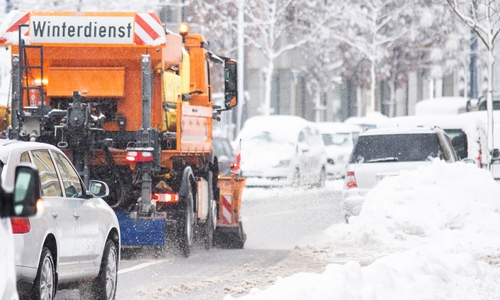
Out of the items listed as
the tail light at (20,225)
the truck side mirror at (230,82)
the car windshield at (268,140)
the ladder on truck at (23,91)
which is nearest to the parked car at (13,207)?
the tail light at (20,225)

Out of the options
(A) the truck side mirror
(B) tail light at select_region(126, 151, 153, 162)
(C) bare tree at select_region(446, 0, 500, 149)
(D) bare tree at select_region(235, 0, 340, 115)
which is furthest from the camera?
(D) bare tree at select_region(235, 0, 340, 115)

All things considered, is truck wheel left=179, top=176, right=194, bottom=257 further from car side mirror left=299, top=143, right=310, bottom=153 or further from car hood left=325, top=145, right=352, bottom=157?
car hood left=325, top=145, right=352, bottom=157

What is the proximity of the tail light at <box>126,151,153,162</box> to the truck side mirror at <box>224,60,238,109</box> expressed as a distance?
311 centimetres

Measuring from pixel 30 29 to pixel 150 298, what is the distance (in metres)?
4.45

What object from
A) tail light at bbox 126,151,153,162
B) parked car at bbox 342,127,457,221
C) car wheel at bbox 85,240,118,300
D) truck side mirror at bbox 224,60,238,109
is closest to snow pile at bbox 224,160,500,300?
parked car at bbox 342,127,457,221

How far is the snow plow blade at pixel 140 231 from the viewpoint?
1363 cm

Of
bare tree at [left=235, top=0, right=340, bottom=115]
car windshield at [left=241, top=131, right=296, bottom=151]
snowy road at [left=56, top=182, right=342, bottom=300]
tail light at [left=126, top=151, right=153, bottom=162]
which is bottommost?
snowy road at [left=56, top=182, right=342, bottom=300]

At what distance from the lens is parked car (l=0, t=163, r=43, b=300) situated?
16.9 feet

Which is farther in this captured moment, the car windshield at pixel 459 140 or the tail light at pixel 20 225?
the car windshield at pixel 459 140

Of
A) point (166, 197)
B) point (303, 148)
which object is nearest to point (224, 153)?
point (303, 148)

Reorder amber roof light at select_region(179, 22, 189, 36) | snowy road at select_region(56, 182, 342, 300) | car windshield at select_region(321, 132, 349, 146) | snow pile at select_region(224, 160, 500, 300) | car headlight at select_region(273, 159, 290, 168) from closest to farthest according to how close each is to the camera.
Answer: snowy road at select_region(56, 182, 342, 300), snow pile at select_region(224, 160, 500, 300), amber roof light at select_region(179, 22, 189, 36), car headlight at select_region(273, 159, 290, 168), car windshield at select_region(321, 132, 349, 146)

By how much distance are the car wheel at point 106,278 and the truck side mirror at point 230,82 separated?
21.0ft

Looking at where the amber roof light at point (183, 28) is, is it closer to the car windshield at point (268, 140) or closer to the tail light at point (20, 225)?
the tail light at point (20, 225)

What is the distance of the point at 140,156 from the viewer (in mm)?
13258
